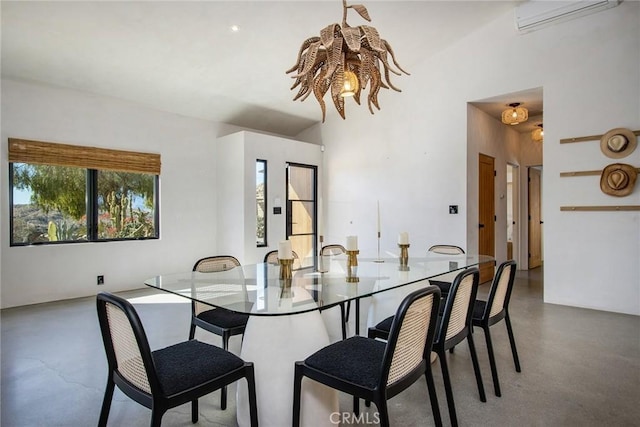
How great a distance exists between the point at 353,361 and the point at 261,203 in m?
4.52

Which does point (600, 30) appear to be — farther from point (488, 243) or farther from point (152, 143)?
point (152, 143)

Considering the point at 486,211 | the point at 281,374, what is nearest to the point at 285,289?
the point at 281,374

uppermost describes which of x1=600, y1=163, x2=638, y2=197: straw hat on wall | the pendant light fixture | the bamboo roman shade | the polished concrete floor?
the pendant light fixture

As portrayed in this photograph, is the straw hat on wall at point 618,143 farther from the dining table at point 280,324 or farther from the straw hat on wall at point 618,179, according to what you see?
the dining table at point 280,324

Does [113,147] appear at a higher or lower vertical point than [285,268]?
higher

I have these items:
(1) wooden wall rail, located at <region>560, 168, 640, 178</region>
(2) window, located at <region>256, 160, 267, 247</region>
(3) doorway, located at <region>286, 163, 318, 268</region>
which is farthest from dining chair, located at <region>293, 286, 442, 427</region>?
(3) doorway, located at <region>286, 163, 318, 268</region>

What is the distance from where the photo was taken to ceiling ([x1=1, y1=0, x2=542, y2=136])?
3.54 meters

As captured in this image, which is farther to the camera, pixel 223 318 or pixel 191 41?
pixel 191 41

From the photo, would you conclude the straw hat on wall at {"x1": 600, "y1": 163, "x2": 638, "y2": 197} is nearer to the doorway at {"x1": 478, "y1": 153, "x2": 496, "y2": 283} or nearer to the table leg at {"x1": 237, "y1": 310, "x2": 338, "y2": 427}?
the doorway at {"x1": 478, "y1": 153, "x2": 496, "y2": 283}

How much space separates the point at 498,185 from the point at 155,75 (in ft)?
18.3

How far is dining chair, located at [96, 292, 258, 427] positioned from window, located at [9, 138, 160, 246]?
382 centimetres

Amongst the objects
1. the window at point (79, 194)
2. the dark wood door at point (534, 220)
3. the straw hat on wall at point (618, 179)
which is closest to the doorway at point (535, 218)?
the dark wood door at point (534, 220)

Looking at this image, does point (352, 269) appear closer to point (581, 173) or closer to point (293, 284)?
point (293, 284)

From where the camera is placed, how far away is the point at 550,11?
13.8ft
